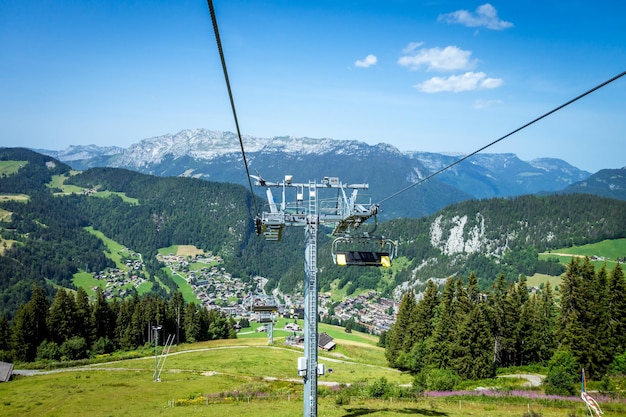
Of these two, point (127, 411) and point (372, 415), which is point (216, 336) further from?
point (372, 415)

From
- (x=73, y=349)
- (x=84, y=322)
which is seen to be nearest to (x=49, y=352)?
(x=73, y=349)

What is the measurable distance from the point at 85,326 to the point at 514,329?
83180 mm

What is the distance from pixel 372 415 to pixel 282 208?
20.3 meters

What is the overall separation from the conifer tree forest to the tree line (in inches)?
2052

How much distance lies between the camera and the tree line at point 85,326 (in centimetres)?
8288

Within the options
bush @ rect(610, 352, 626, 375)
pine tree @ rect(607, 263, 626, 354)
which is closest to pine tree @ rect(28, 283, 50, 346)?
bush @ rect(610, 352, 626, 375)

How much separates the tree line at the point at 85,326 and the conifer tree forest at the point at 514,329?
52113 mm

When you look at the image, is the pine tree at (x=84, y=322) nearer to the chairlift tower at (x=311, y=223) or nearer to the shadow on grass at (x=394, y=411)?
the shadow on grass at (x=394, y=411)

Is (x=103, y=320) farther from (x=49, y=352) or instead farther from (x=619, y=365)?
(x=619, y=365)

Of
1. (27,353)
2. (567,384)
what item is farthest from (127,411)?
(27,353)

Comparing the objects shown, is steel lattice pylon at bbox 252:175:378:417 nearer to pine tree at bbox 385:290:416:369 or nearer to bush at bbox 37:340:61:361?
pine tree at bbox 385:290:416:369

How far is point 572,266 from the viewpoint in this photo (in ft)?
208

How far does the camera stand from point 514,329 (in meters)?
70.4

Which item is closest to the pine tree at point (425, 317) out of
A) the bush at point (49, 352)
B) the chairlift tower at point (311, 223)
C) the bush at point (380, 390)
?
the bush at point (380, 390)
